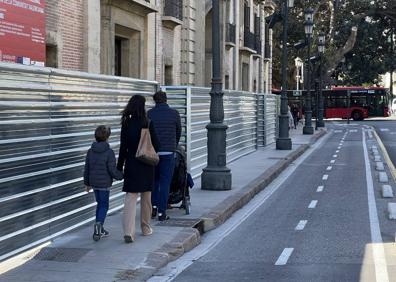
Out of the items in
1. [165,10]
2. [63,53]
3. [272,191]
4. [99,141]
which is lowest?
[272,191]

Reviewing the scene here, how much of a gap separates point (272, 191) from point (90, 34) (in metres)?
5.36

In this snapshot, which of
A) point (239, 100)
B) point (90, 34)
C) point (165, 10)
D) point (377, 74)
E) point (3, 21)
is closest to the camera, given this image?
point (3, 21)

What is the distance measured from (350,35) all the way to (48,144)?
51.9 m

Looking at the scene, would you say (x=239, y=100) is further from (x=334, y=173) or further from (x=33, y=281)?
(x=33, y=281)

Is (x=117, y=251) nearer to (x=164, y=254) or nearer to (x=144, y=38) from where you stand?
(x=164, y=254)

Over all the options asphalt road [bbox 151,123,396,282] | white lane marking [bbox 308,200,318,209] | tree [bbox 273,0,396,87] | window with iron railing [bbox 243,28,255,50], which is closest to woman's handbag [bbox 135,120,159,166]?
asphalt road [bbox 151,123,396,282]

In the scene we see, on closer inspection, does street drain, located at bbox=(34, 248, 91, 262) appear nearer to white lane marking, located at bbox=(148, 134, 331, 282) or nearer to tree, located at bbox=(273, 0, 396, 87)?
white lane marking, located at bbox=(148, 134, 331, 282)

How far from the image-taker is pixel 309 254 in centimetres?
780

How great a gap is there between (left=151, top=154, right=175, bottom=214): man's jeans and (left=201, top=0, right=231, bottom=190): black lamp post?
10.7 ft

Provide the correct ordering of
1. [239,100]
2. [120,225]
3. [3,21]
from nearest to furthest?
[120,225] → [3,21] → [239,100]

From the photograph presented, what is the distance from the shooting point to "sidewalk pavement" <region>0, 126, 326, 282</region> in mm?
6402

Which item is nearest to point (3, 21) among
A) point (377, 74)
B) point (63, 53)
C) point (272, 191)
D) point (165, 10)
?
point (63, 53)

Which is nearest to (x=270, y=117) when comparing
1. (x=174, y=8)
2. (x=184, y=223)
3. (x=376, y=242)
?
(x=174, y=8)

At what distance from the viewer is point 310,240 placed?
8664 millimetres
